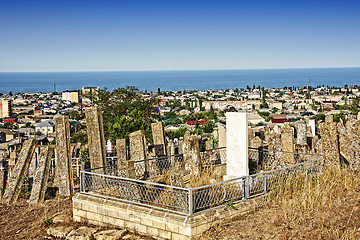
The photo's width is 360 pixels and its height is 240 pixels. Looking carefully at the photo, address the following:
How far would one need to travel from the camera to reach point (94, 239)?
26.7ft

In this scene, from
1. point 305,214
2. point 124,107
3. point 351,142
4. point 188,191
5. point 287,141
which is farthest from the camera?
point 124,107

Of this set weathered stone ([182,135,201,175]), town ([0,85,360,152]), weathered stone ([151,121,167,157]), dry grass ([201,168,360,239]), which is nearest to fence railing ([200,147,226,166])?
weathered stone ([151,121,167,157])

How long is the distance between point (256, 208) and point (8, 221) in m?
6.39

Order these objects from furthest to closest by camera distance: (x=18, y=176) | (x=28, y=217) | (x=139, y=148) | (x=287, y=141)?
(x=287, y=141)
(x=139, y=148)
(x=18, y=176)
(x=28, y=217)

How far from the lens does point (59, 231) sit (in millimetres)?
8648

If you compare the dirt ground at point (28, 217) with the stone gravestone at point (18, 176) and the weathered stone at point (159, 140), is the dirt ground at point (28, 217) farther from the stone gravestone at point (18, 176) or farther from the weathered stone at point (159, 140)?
the weathered stone at point (159, 140)

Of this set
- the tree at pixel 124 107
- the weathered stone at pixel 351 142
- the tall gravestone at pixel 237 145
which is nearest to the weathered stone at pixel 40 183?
the tall gravestone at pixel 237 145

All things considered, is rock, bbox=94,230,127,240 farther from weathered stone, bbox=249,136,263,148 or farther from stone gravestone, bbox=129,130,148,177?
weathered stone, bbox=249,136,263,148

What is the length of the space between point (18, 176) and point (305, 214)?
807cm

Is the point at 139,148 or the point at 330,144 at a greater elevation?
the point at 330,144

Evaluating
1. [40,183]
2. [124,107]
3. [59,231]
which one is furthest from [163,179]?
[124,107]

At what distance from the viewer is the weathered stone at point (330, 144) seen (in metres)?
9.91

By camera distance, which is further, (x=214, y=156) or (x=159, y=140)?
(x=214, y=156)

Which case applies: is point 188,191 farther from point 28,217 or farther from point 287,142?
point 287,142
